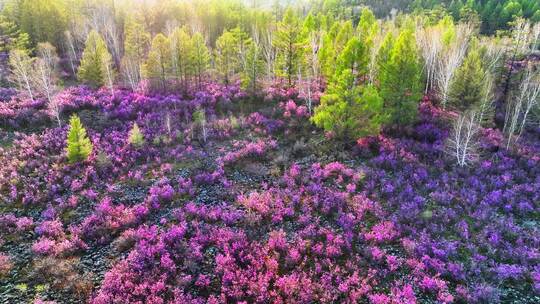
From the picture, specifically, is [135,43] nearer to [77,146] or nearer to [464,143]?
[77,146]

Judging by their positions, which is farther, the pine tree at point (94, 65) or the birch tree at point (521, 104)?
the pine tree at point (94, 65)

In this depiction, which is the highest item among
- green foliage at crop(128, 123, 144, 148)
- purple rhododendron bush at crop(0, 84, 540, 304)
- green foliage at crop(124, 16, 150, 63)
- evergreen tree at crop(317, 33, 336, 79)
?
green foliage at crop(124, 16, 150, 63)

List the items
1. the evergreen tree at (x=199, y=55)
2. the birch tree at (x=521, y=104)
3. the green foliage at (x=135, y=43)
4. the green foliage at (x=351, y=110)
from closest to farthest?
the green foliage at (x=351, y=110) → the birch tree at (x=521, y=104) → the evergreen tree at (x=199, y=55) → the green foliage at (x=135, y=43)

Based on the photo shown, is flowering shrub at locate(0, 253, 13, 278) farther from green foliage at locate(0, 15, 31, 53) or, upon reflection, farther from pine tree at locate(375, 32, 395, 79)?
green foliage at locate(0, 15, 31, 53)

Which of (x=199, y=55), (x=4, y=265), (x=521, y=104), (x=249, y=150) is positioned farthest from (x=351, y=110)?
(x=4, y=265)

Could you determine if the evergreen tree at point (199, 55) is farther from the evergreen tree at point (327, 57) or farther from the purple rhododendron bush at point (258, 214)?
the evergreen tree at point (327, 57)

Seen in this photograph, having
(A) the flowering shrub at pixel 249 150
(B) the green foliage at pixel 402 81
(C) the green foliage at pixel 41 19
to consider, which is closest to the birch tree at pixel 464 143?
(B) the green foliage at pixel 402 81

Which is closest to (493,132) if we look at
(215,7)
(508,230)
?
(508,230)

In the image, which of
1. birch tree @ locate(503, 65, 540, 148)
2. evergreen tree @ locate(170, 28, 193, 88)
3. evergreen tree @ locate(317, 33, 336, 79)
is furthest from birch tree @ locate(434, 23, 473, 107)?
evergreen tree @ locate(170, 28, 193, 88)
